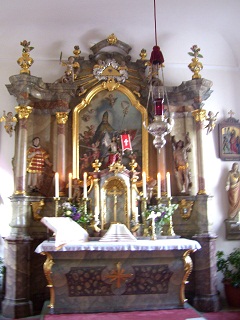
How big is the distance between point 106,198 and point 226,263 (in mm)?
2541

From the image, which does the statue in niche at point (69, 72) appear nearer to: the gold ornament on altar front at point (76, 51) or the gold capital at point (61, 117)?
the gold ornament on altar front at point (76, 51)

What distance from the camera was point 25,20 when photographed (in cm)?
732

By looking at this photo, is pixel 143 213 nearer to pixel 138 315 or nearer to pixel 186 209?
pixel 186 209

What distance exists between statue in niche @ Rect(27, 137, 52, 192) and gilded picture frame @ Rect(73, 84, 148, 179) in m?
0.58

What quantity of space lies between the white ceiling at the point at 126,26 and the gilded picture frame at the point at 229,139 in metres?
1.28

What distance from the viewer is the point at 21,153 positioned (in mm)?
6516

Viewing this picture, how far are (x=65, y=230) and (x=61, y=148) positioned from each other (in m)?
1.82

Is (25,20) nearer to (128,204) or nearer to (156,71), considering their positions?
(156,71)

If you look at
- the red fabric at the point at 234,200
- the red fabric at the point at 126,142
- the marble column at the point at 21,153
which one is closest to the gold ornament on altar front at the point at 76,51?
the marble column at the point at 21,153

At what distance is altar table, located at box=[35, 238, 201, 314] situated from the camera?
5.41m

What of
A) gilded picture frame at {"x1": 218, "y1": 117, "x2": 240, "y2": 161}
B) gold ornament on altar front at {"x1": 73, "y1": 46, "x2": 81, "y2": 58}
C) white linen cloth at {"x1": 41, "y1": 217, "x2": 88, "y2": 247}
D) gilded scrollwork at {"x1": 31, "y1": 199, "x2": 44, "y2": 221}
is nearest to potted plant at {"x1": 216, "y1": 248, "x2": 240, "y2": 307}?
gilded picture frame at {"x1": 218, "y1": 117, "x2": 240, "y2": 161}

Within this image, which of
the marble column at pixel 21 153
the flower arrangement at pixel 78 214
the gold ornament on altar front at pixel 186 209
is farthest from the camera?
the gold ornament on altar front at pixel 186 209

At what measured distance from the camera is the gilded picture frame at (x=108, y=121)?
7.00 meters

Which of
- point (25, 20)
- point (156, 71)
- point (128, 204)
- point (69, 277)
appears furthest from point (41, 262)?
point (25, 20)
